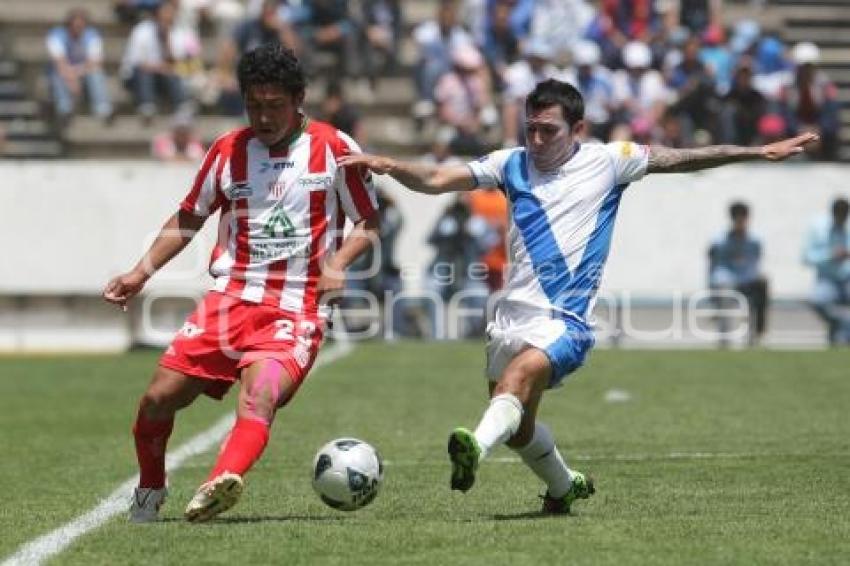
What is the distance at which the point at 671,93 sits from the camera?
28.5 m

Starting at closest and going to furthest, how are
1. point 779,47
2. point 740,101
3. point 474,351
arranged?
point 474,351 < point 740,101 < point 779,47

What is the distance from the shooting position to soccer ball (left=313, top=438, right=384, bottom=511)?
8.77 meters

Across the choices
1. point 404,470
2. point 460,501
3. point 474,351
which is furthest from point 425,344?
point 460,501

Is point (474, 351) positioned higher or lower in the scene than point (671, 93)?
lower

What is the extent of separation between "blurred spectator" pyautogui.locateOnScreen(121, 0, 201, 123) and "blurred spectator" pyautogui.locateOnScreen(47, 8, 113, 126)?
429mm

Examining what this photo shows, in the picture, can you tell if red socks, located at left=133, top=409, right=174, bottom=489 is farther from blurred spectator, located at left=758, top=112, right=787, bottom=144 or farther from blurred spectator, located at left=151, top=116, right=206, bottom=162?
blurred spectator, located at left=758, top=112, right=787, bottom=144

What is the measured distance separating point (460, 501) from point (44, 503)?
1927mm

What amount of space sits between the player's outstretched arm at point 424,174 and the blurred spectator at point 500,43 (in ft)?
64.9

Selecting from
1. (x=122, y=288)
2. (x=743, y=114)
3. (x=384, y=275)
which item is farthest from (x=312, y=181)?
(x=743, y=114)

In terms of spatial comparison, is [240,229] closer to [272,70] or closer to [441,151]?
[272,70]

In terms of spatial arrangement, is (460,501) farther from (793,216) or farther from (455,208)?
(793,216)

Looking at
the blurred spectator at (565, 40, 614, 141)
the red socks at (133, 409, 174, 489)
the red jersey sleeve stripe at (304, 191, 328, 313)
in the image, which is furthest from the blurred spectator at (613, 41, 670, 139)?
the red socks at (133, 409, 174, 489)

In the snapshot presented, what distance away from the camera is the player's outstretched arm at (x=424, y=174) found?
908 cm

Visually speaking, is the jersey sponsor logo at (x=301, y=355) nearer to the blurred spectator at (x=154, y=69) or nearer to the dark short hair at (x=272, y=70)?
the dark short hair at (x=272, y=70)
